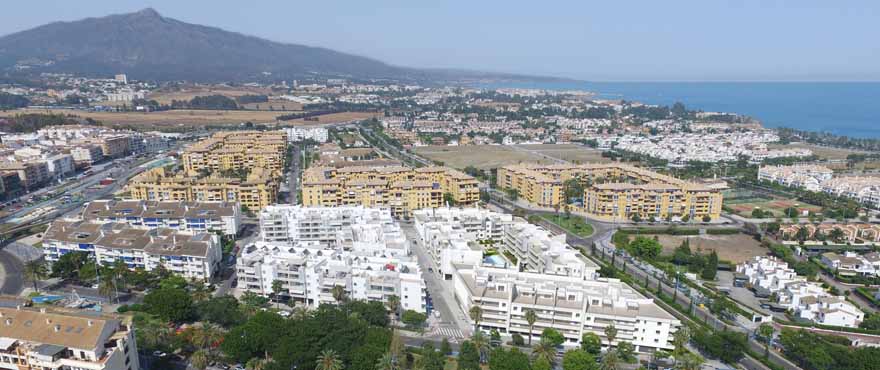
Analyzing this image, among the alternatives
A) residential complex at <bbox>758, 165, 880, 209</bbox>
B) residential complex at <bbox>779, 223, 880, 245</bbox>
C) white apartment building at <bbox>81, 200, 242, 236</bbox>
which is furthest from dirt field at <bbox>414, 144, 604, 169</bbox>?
white apartment building at <bbox>81, 200, 242, 236</bbox>

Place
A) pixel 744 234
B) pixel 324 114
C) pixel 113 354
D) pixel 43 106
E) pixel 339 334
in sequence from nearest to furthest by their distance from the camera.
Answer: pixel 113 354
pixel 339 334
pixel 744 234
pixel 43 106
pixel 324 114

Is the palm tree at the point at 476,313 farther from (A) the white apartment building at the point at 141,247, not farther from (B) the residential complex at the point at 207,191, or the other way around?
(B) the residential complex at the point at 207,191

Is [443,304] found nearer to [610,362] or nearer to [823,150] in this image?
[610,362]

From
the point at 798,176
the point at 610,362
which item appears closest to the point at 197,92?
the point at 798,176

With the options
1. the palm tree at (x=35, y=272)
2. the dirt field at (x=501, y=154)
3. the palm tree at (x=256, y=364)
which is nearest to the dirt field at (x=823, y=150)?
the dirt field at (x=501, y=154)

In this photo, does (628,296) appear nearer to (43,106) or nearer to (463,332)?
(463,332)

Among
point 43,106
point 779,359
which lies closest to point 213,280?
point 779,359
